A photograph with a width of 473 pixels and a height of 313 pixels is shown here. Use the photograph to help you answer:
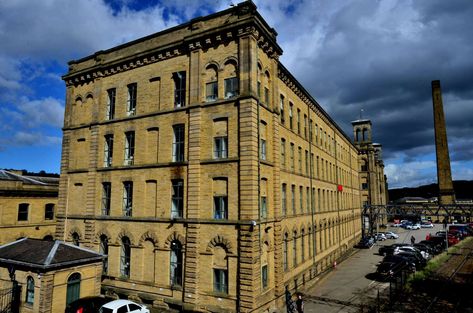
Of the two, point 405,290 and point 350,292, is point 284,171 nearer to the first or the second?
point 350,292

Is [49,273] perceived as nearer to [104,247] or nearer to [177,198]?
[104,247]

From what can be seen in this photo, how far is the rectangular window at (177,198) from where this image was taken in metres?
21.8

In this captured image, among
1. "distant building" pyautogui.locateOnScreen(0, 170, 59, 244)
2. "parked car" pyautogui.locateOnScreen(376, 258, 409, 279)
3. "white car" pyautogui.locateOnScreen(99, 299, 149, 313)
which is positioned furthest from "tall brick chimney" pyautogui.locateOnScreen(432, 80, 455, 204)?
"white car" pyautogui.locateOnScreen(99, 299, 149, 313)

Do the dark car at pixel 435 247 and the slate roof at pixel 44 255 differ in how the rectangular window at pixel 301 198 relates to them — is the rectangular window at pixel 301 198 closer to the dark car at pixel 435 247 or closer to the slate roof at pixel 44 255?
the slate roof at pixel 44 255

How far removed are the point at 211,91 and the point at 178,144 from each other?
14.0ft

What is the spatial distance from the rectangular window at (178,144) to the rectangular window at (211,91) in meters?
2.66

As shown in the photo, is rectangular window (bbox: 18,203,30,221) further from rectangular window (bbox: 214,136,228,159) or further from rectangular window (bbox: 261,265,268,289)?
rectangular window (bbox: 261,265,268,289)

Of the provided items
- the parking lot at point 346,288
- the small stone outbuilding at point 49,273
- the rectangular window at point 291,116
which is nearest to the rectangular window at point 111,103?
the small stone outbuilding at point 49,273

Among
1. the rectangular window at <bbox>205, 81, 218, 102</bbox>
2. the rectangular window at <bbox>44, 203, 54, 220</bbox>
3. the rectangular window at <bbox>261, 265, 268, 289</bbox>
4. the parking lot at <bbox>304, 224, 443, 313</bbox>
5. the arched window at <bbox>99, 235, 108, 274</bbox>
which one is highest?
the rectangular window at <bbox>205, 81, 218, 102</bbox>

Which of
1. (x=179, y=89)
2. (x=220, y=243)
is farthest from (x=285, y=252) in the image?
(x=179, y=89)

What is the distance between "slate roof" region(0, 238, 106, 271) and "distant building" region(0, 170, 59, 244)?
1215 cm

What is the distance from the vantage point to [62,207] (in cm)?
2773

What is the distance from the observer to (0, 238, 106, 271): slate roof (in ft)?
63.9

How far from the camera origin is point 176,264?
2127 centimetres
